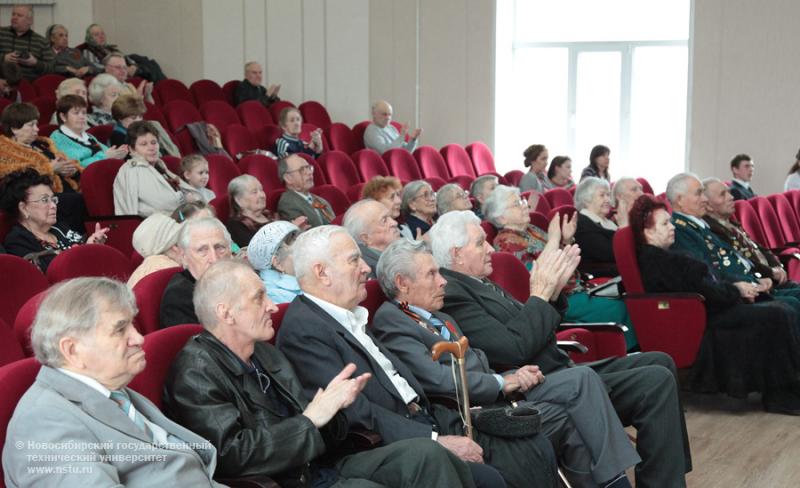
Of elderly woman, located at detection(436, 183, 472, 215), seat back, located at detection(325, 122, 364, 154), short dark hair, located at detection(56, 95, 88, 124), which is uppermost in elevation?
short dark hair, located at detection(56, 95, 88, 124)

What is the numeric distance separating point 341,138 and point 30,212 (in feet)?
15.1

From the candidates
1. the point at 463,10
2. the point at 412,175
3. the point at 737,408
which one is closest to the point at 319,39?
the point at 463,10

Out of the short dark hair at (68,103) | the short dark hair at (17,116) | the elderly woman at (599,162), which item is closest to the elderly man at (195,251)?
the short dark hair at (17,116)

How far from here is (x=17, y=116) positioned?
5.23m

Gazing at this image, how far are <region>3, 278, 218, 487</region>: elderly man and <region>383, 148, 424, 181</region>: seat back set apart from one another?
574 cm

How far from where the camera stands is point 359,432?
8.50 ft

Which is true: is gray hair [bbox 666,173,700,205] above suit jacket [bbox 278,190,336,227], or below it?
above

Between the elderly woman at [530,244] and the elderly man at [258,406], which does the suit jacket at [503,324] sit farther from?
the elderly woman at [530,244]

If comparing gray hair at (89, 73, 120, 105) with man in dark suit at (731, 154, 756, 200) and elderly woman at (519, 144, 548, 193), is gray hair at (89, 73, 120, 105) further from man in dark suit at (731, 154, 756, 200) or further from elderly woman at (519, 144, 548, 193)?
man in dark suit at (731, 154, 756, 200)

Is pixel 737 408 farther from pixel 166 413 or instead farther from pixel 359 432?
pixel 166 413

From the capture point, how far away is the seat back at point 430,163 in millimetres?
8094

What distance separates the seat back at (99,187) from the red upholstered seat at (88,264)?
1.53 metres

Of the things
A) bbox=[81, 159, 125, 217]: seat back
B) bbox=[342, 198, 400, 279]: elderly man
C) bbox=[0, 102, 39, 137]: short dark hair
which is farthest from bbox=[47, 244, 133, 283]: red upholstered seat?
bbox=[0, 102, 39, 137]: short dark hair

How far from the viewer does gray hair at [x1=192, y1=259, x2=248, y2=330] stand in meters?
2.41
